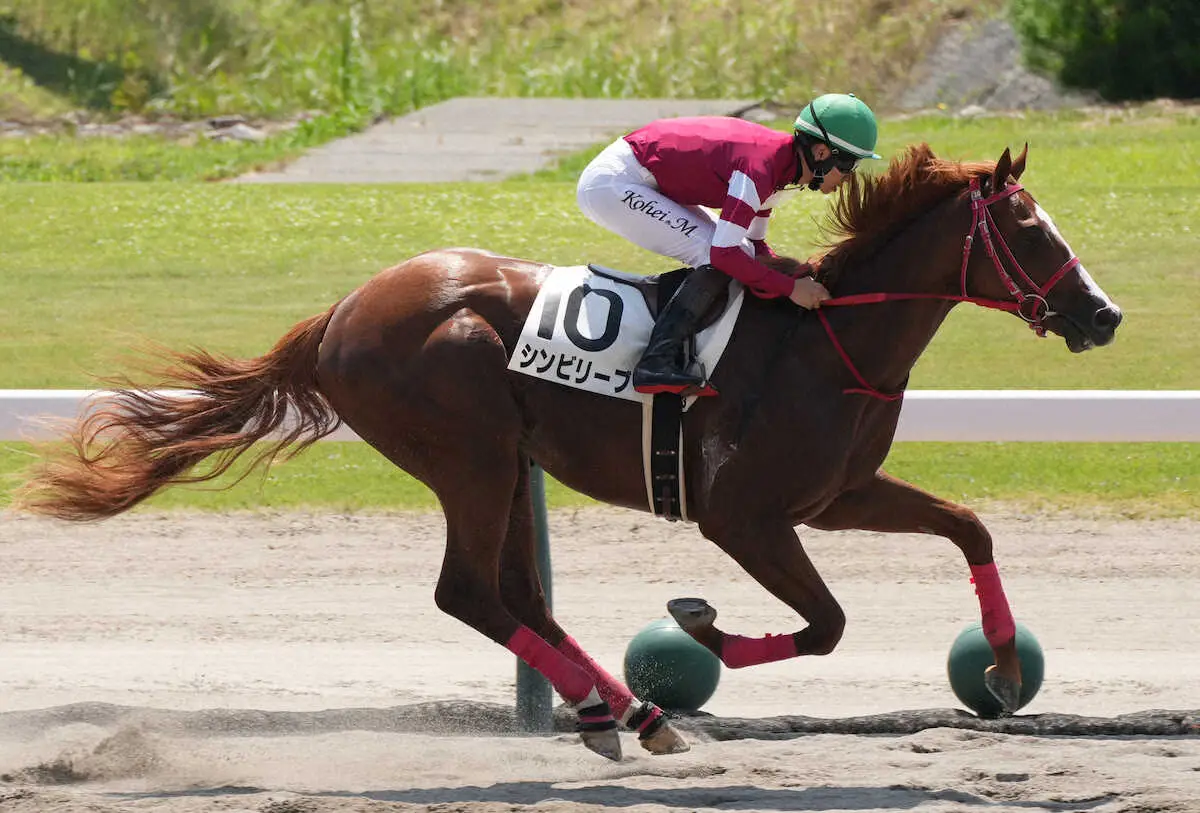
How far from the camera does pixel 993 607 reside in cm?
546

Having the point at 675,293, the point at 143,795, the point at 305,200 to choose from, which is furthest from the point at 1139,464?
the point at 305,200

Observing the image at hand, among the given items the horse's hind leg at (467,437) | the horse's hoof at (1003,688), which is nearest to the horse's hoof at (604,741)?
the horse's hind leg at (467,437)

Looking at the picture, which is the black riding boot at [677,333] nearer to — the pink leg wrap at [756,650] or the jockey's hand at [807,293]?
the jockey's hand at [807,293]

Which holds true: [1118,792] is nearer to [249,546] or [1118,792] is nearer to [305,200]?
[249,546]

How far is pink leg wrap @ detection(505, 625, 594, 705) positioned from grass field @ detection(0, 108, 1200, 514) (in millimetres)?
3849

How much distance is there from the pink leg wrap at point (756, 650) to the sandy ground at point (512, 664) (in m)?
0.29

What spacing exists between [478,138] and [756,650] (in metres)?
13.4

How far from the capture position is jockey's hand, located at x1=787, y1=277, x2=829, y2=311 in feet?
17.0

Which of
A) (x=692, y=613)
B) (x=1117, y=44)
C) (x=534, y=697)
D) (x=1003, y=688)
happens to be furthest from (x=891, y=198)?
(x=1117, y=44)

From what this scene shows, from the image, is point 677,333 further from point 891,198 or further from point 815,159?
point 891,198

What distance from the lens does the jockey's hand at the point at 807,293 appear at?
17.0 feet

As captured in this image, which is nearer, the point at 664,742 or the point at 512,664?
the point at 664,742

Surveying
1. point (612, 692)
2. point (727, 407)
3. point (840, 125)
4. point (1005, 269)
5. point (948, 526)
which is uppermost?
point (840, 125)

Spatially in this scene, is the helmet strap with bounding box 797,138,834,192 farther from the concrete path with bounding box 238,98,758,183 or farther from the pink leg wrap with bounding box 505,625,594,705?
the concrete path with bounding box 238,98,758,183
